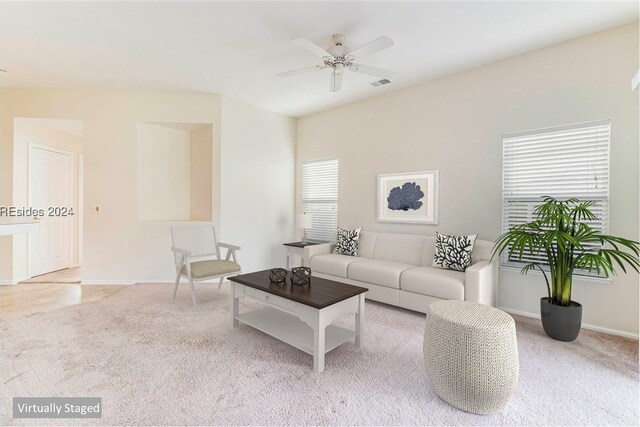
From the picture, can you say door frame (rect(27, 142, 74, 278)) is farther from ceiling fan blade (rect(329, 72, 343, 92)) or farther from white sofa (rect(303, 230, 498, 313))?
ceiling fan blade (rect(329, 72, 343, 92))

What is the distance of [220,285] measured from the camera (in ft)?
13.8

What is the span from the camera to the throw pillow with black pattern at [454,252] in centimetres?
328

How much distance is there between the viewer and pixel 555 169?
3.06 m

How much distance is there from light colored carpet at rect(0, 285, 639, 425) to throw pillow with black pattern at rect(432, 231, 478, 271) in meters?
0.79

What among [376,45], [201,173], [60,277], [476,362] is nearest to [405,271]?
[476,362]

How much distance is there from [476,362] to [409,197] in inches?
108

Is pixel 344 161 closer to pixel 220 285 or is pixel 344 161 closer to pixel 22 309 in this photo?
pixel 220 285

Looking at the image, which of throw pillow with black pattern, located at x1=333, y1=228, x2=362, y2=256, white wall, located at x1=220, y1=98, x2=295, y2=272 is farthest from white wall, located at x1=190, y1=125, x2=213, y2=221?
throw pillow with black pattern, located at x1=333, y1=228, x2=362, y2=256

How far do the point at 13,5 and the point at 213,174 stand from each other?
2584 millimetres

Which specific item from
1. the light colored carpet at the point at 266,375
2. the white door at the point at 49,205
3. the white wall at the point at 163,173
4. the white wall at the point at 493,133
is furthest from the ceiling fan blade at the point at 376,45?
the white door at the point at 49,205

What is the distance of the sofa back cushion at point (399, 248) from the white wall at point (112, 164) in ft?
8.34

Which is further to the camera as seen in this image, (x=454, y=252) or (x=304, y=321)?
(x=454, y=252)

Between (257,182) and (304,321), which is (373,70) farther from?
(257,182)

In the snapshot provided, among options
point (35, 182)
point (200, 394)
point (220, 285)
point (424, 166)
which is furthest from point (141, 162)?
point (424, 166)
